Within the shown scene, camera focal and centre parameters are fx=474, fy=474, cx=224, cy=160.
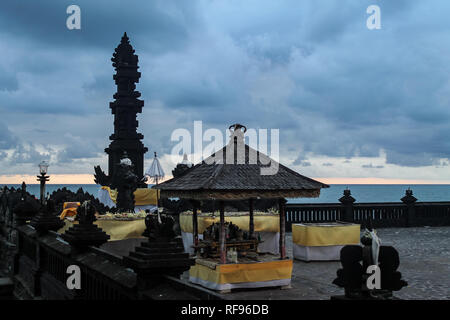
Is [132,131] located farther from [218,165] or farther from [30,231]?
[218,165]

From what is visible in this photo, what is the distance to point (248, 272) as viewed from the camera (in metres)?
10.4

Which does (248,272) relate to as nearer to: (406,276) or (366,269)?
(406,276)

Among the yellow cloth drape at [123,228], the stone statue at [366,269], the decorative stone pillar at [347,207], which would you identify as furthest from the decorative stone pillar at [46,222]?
the decorative stone pillar at [347,207]

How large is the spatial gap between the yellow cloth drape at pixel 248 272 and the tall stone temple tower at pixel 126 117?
22760 millimetres

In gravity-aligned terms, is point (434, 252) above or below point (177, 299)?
below

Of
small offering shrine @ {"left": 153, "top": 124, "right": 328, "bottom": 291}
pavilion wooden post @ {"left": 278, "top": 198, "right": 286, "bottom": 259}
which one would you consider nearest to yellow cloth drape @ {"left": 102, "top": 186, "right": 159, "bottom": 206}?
small offering shrine @ {"left": 153, "top": 124, "right": 328, "bottom": 291}

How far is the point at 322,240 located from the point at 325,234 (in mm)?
219

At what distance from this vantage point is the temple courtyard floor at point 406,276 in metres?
10.3

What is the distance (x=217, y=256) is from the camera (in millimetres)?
11094

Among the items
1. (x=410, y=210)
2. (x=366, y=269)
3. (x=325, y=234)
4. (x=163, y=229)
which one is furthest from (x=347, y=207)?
(x=366, y=269)

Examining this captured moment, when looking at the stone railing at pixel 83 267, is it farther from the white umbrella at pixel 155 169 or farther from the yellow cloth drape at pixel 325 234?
the white umbrella at pixel 155 169
